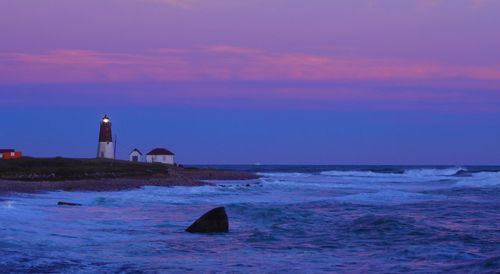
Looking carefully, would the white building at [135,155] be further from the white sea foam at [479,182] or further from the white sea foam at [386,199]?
the white sea foam at [386,199]

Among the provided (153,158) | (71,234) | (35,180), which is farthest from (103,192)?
(153,158)

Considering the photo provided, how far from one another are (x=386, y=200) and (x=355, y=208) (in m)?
6.78

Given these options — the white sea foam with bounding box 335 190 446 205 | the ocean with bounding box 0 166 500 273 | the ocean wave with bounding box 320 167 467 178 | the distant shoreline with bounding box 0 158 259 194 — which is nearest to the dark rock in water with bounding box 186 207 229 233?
the ocean with bounding box 0 166 500 273

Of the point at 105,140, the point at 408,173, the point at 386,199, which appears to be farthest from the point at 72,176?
the point at 408,173

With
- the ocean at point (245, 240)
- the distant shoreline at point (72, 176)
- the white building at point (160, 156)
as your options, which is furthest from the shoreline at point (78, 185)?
the white building at point (160, 156)

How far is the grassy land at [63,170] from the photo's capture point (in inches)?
1601

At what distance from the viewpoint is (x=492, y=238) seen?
1752 cm

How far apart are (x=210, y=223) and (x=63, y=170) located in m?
28.4

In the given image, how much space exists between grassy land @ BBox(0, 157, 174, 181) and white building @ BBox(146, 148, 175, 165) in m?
24.3

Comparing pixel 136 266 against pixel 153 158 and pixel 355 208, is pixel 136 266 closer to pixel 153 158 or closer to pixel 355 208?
pixel 355 208

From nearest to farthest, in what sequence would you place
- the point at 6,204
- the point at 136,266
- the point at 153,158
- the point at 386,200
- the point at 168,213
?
the point at 136,266, the point at 6,204, the point at 168,213, the point at 386,200, the point at 153,158

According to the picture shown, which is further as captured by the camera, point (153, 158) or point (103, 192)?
point (153, 158)

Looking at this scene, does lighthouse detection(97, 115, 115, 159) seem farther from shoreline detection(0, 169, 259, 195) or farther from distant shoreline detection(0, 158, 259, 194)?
shoreline detection(0, 169, 259, 195)

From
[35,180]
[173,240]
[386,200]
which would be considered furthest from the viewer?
[35,180]
